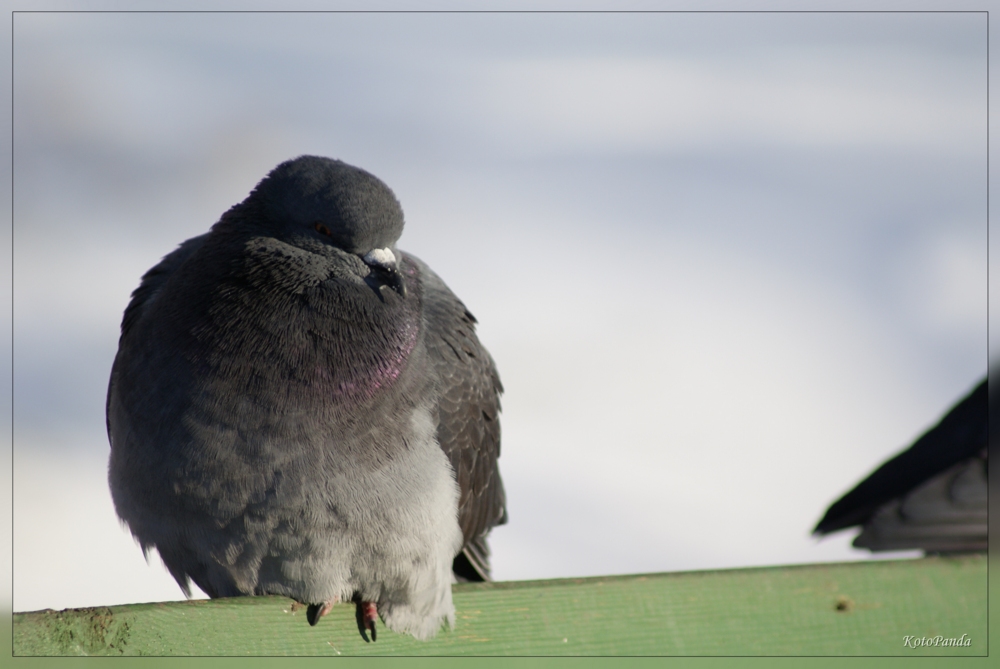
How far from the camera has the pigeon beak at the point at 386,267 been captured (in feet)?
10.5

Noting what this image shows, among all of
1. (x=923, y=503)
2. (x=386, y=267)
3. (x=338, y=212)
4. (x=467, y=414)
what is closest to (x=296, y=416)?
(x=386, y=267)

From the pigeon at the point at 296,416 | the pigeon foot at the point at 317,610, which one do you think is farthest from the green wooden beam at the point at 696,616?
the pigeon at the point at 296,416

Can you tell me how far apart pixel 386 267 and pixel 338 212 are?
0.24 metres

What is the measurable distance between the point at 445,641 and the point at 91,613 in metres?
A: 1.06

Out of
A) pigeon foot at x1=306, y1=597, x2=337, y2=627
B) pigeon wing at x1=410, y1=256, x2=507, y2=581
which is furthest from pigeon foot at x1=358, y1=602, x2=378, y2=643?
pigeon wing at x1=410, y1=256, x2=507, y2=581

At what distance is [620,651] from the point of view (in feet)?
9.57

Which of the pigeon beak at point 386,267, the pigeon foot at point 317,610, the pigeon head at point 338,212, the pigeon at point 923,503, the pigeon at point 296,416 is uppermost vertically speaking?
the pigeon head at point 338,212

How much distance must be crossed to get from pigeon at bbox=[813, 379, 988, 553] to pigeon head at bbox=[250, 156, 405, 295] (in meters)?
1.90

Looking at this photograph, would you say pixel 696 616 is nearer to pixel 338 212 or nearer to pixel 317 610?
pixel 317 610

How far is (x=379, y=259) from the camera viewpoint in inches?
127

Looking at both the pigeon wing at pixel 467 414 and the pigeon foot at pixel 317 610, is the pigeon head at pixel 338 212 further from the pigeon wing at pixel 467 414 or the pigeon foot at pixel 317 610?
the pigeon foot at pixel 317 610

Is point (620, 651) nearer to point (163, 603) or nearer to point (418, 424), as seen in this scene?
point (418, 424)

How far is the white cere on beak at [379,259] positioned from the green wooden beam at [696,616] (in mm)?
1094

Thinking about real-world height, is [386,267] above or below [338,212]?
below
